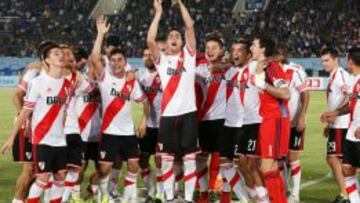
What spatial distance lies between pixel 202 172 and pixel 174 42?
6.13 ft

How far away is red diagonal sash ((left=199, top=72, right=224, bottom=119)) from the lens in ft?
40.0

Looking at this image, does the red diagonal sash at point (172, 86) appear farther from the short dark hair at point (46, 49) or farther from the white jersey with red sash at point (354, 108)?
the white jersey with red sash at point (354, 108)

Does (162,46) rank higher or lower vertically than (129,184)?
higher

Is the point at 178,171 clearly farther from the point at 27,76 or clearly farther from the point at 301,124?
the point at 27,76

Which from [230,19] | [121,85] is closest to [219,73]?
[121,85]

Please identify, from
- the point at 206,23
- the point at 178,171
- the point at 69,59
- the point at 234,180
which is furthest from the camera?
the point at 206,23

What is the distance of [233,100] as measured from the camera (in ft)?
40.2

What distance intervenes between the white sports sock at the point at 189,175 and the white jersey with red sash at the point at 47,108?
166cm

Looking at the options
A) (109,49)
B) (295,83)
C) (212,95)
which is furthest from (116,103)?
(295,83)

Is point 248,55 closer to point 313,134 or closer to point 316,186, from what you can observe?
point 316,186

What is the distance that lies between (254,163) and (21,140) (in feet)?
9.51

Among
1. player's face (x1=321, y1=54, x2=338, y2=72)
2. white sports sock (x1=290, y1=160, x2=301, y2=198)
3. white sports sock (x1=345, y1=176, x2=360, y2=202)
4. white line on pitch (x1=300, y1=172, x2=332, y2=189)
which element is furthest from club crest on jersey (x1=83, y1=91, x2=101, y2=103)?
white line on pitch (x1=300, y1=172, x2=332, y2=189)

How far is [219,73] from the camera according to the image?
12195 millimetres

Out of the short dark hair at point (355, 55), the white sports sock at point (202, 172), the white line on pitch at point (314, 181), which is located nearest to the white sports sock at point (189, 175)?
the white sports sock at point (202, 172)
